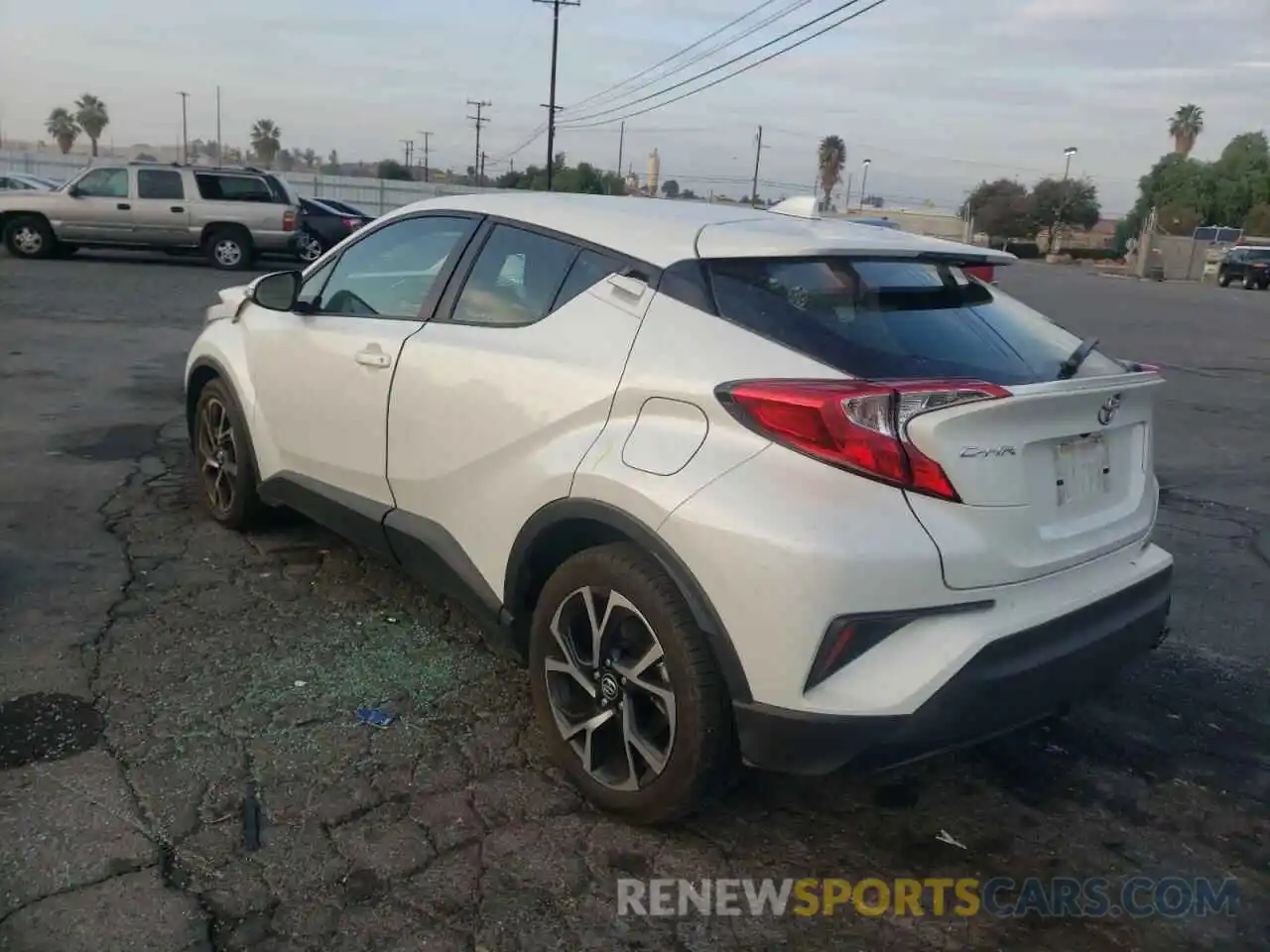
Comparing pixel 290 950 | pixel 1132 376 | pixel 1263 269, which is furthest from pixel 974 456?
pixel 1263 269

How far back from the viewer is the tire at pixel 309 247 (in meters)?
20.7

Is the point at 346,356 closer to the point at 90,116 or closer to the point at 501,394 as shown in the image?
the point at 501,394

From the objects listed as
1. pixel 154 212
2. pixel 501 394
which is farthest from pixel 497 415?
pixel 154 212

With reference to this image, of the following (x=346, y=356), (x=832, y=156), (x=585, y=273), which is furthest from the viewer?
(x=832, y=156)

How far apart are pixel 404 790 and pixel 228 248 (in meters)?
18.5

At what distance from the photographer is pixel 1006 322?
10.5 ft

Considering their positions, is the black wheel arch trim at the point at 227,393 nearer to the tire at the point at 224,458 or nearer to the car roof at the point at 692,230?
the tire at the point at 224,458

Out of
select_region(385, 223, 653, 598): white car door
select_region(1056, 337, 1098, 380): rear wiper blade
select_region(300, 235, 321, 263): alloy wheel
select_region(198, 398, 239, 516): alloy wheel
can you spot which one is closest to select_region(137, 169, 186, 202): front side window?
select_region(300, 235, 321, 263): alloy wheel

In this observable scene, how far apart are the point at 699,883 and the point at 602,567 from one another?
84 cm

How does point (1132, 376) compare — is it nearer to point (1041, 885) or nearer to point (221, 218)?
point (1041, 885)

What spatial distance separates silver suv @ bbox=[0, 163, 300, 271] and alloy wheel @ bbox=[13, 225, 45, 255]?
0.02 meters

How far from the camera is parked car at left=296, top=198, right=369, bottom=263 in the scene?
21.1m

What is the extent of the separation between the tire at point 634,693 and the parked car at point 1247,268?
4166 centimetres

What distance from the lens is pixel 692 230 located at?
10.1ft
